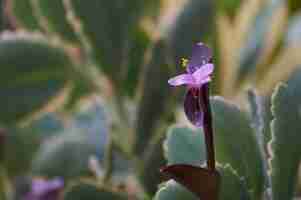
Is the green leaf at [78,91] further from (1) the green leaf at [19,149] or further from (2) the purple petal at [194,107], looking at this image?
(2) the purple petal at [194,107]

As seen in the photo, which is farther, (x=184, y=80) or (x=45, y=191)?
(x=45, y=191)

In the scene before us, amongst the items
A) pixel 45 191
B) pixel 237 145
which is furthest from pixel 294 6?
pixel 237 145

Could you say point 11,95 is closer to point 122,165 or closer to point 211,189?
point 122,165

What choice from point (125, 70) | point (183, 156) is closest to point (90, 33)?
point (125, 70)

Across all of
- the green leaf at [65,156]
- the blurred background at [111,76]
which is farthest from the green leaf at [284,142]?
the green leaf at [65,156]

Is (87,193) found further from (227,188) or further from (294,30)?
(294,30)

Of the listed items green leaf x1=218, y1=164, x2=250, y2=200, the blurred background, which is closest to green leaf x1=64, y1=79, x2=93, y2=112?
the blurred background
